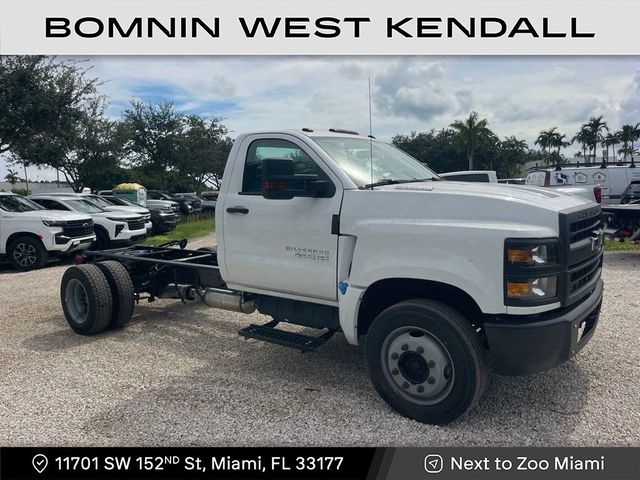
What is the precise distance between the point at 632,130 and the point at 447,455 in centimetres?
7141

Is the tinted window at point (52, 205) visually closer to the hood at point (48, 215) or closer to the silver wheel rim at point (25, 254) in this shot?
the hood at point (48, 215)

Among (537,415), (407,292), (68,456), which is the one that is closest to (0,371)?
(68,456)

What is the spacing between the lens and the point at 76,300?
6055mm

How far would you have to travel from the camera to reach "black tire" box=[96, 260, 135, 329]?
5.86m

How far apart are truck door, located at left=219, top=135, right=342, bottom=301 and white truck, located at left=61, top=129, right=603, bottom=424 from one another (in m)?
0.01

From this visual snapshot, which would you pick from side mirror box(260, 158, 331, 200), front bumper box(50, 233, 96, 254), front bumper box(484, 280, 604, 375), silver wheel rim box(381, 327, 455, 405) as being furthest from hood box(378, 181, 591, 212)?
front bumper box(50, 233, 96, 254)

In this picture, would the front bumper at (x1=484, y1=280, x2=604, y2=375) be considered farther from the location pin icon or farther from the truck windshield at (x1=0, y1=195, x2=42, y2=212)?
the truck windshield at (x1=0, y1=195, x2=42, y2=212)

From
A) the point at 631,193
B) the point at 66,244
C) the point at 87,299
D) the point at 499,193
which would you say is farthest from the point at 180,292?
the point at 631,193

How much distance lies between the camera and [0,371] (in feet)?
15.9

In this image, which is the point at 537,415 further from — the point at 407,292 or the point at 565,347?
the point at 407,292

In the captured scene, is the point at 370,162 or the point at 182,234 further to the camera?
the point at 182,234

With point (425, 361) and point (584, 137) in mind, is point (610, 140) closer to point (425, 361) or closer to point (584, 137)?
point (584, 137)

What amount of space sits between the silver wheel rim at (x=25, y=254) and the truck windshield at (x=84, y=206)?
6.85 feet

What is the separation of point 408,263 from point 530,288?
2.57ft
